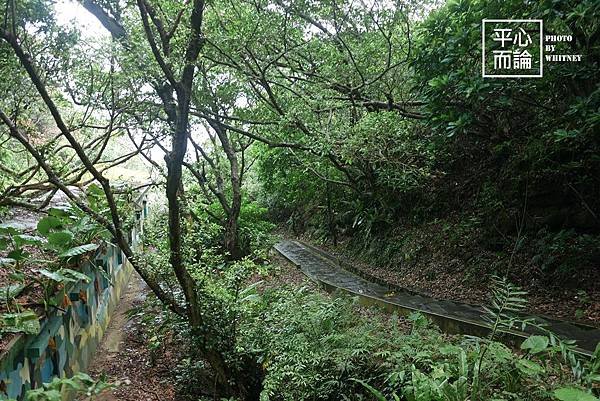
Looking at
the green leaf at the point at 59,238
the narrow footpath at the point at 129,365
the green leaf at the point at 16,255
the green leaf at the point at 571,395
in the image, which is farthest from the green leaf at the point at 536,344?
the green leaf at the point at 16,255

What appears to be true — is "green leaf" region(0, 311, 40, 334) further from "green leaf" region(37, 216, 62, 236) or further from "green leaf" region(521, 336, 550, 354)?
"green leaf" region(521, 336, 550, 354)

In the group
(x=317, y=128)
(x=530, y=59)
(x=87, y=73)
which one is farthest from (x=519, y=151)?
(x=87, y=73)

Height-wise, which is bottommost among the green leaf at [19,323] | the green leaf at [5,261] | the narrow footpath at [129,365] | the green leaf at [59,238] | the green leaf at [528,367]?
the narrow footpath at [129,365]

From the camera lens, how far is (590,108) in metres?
4.60

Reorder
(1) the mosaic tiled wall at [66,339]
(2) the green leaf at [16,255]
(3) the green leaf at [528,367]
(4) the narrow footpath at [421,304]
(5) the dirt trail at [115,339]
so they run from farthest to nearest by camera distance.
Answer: (5) the dirt trail at [115,339]
(4) the narrow footpath at [421,304]
(2) the green leaf at [16,255]
(1) the mosaic tiled wall at [66,339]
(3) the green leaf at [528,367]

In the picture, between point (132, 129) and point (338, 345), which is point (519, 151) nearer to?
point (338, 345)

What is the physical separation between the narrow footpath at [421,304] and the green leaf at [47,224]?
15.3ft

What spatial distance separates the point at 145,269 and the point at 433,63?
4790 mm

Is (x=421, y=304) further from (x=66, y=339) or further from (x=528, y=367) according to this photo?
(x=66, y=339)

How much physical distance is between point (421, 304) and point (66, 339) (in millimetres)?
4842

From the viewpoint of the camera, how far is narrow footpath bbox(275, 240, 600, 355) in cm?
468

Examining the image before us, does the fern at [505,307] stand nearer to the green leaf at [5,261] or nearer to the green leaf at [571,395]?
the green leaf at [571,395]

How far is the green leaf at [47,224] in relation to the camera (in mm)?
4891

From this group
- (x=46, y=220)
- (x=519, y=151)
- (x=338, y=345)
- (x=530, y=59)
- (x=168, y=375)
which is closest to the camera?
(x=338, y=345)
